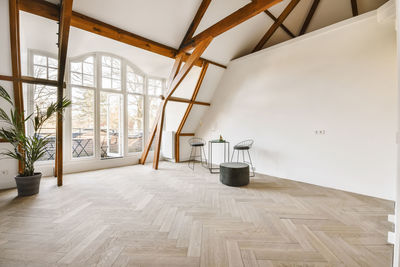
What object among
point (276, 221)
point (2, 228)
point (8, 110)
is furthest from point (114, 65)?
point (276, 221)

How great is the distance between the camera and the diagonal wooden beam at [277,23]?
14.6 feet

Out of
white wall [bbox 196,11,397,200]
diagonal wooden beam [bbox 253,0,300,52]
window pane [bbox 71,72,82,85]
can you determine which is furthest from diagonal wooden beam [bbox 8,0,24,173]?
diagonal wooden beam [bbox 253,0,300,52]

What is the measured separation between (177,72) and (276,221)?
4167mm

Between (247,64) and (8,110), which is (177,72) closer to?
(247,64)

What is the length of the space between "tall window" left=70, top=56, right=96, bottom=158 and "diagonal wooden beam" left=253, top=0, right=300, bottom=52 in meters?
4.89

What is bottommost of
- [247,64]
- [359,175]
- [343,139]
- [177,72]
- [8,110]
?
[359,175]

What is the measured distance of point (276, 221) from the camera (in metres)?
2.41

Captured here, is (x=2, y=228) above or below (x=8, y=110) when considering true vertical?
below

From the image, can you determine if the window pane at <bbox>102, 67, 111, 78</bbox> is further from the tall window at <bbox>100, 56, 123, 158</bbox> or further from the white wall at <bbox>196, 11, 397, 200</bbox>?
the white wall at <bbox>196, 11, 397, 200</bbox>

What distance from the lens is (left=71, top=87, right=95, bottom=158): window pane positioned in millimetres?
4785

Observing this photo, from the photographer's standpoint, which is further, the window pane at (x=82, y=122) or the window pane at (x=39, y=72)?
the window pane at (x=82, y=122)

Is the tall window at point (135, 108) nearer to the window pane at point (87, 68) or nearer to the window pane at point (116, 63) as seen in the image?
the window pane at point (116, 63)

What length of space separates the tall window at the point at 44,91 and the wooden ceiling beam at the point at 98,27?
1.56m

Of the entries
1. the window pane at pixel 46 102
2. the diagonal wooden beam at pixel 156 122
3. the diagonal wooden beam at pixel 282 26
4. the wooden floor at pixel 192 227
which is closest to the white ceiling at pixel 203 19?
the diagonal wooden beam at pixel 282 26
